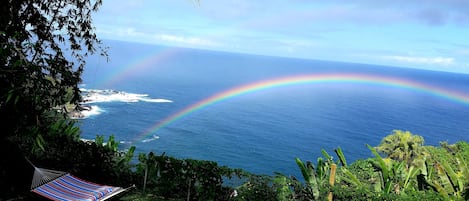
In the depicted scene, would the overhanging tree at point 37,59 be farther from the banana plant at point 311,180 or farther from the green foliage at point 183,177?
the banana plant at point 311,180

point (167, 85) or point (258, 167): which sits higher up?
point (167, 85)

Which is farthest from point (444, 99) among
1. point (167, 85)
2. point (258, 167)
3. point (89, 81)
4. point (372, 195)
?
point (372, 195)

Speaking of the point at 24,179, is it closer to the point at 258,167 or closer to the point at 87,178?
the point at 87,178

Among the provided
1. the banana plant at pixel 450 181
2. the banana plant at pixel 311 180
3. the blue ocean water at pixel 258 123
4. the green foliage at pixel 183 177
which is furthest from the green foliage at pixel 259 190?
the blue ocean water at pixel 258 123

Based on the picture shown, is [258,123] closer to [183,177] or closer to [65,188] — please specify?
[183,177]

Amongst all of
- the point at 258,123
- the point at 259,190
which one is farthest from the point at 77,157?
the point at 258,123

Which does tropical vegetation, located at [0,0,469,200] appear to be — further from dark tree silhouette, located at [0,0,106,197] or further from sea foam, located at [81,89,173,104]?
sea foam, located at [81,89,173,104]
